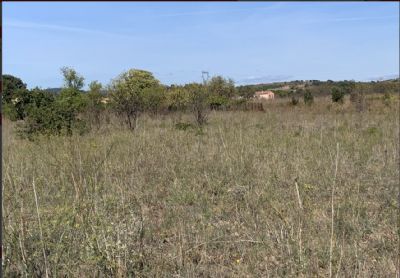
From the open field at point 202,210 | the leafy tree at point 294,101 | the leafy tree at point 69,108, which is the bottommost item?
the open field at point 202,210

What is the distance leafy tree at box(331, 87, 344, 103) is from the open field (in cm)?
1399

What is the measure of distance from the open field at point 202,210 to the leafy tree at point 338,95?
1399 centimetres

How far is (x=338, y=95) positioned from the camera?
71.4ft

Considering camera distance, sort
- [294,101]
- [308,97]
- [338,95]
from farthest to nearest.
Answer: [308,97] → [294,101] → [338,95]

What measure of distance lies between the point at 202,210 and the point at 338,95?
1892 centimetres

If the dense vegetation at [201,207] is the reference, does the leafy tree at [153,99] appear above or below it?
above

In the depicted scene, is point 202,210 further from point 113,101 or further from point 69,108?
point 113,101

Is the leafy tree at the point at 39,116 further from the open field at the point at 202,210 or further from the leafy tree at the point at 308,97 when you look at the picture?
the leafy tree at the point at 308,97

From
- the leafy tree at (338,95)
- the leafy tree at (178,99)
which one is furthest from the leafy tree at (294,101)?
the leafy tree at (178,99)

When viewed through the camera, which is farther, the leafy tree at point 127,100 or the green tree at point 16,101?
the leafy tree at point 127,100

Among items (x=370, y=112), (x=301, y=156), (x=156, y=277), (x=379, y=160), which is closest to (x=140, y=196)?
(x=156, y=277)

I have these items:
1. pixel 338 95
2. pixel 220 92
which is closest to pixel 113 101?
pixel 220 92

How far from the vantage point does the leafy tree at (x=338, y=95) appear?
70.0 ft

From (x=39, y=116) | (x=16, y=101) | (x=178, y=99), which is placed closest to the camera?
(x=39, y=116)
